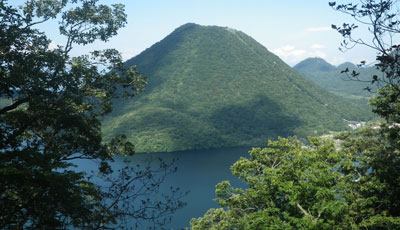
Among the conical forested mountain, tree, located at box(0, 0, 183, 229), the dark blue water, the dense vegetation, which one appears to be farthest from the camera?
the conical forested mountain

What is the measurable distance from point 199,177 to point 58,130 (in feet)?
260

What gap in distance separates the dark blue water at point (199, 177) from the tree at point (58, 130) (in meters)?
44.2

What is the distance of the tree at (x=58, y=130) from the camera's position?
945 cm

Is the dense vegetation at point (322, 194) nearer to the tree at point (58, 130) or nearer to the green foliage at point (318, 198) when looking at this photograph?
the green foliage at point (318, 198)

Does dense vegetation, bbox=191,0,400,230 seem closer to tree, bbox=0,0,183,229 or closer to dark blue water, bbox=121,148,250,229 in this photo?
tree, bbox=0,0,183,229

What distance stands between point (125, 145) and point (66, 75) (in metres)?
4.56

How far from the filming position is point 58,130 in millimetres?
14008

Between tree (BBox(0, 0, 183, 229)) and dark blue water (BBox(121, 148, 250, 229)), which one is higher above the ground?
tree (BBox(0, 0, 183, 229))

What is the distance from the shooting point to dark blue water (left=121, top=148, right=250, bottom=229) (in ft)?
213

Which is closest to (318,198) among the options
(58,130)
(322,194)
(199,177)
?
(322,194)

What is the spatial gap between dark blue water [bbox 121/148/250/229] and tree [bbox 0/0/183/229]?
145ft

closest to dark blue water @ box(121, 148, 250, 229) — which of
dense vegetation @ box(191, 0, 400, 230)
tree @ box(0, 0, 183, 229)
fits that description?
dense vegetation @ box(191, 0, 400, 230)

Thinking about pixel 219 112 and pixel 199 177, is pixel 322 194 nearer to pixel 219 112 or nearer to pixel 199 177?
pixel 199 177

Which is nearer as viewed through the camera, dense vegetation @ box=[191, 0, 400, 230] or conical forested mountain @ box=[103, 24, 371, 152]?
dense vegetation @ box=[191, 0, 400, 230]
